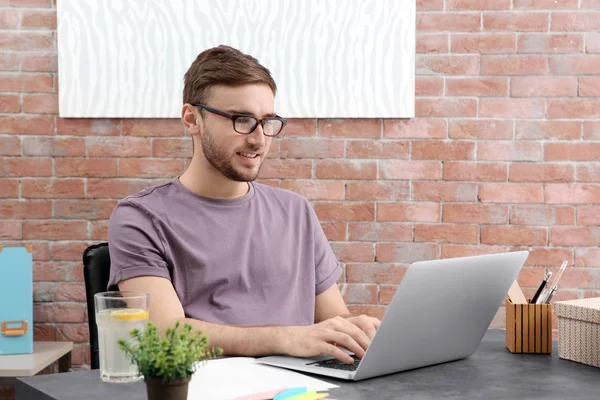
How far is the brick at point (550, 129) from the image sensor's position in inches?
103

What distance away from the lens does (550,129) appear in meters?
2.62

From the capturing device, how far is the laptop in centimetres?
115

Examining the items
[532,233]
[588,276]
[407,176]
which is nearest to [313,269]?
[407,176]

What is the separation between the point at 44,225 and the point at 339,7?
1.35m

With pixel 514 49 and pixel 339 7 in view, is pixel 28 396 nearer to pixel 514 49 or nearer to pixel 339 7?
pixel 339 7

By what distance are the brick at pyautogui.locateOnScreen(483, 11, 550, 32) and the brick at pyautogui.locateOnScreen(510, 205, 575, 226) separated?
651mm

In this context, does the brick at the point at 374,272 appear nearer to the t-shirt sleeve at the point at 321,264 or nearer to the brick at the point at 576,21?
the t-shirt sleeve at the point at 321,264

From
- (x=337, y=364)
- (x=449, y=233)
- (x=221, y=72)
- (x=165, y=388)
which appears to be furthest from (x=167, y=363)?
(x=449, y=233)

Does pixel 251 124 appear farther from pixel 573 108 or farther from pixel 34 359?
pixel 573 108

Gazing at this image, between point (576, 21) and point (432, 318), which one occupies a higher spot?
point (576, 21)

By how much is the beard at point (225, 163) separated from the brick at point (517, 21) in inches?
48.9

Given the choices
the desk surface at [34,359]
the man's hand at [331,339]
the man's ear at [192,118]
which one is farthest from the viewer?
the desk surface at [34,359]

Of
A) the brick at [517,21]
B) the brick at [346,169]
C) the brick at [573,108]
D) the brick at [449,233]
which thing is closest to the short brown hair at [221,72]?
the brick at [346,169]

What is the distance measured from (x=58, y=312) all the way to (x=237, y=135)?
1.28 metres
